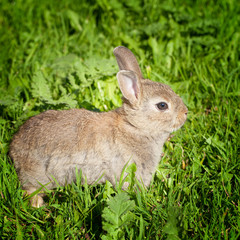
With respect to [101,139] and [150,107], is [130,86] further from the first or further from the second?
[101,139]

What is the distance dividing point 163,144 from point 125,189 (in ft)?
2.26

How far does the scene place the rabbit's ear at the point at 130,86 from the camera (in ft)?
11.3

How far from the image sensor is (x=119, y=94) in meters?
4.69

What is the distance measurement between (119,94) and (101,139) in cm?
143

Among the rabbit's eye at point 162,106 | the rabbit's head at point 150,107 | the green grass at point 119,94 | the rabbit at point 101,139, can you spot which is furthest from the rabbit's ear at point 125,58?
the green grass at point 119,94

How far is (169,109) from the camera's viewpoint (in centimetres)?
353

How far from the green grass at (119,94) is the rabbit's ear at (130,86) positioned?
29.4 inches

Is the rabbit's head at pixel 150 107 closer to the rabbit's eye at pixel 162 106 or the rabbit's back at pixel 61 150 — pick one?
the rabbit's eye at pixel 162 106

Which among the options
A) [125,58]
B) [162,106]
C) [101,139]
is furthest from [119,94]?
[101,139]

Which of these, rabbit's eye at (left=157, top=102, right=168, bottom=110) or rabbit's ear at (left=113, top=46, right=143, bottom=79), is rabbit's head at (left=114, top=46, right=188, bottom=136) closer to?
rabbit's eye at (left=157, top=102, right=168, bottom=110)

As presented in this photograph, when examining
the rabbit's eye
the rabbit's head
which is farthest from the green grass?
the rabbit's eye

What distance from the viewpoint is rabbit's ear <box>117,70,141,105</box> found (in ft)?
11.3

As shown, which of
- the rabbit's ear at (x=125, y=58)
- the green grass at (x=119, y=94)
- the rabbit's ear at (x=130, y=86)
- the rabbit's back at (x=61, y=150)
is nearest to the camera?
the green grass at (x=119, y=94)

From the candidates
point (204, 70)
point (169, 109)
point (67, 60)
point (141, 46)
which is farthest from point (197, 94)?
point (67, 60)
